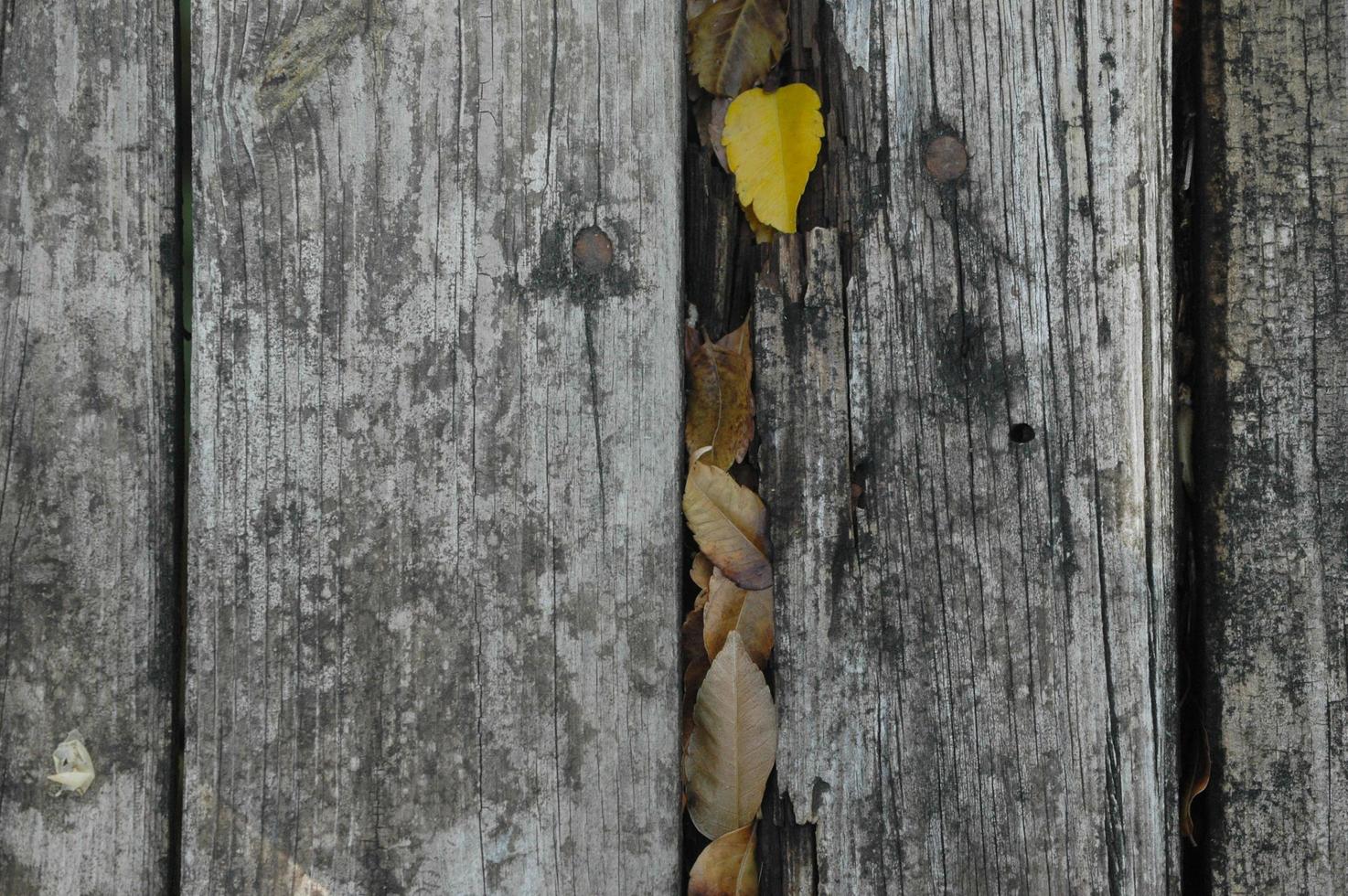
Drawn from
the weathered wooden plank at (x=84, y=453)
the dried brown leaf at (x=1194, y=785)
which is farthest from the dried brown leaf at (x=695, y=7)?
the dried brown leaf at (x=1194, y=785)

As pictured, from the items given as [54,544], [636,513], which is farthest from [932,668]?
[54,544]

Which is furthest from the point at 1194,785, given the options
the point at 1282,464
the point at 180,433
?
the point at 180,433

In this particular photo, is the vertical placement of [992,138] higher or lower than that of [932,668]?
higher

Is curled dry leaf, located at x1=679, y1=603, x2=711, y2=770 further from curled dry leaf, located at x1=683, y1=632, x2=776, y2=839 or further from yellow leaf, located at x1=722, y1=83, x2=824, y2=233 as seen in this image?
yellow leaf, located at x1=722, y1=83, x2=824, y2=233

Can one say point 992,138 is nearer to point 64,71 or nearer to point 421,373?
point 421,373

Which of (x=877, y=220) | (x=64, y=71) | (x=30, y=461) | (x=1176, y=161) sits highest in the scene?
(x=64, y=71)

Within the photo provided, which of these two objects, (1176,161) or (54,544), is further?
(1176,161)
